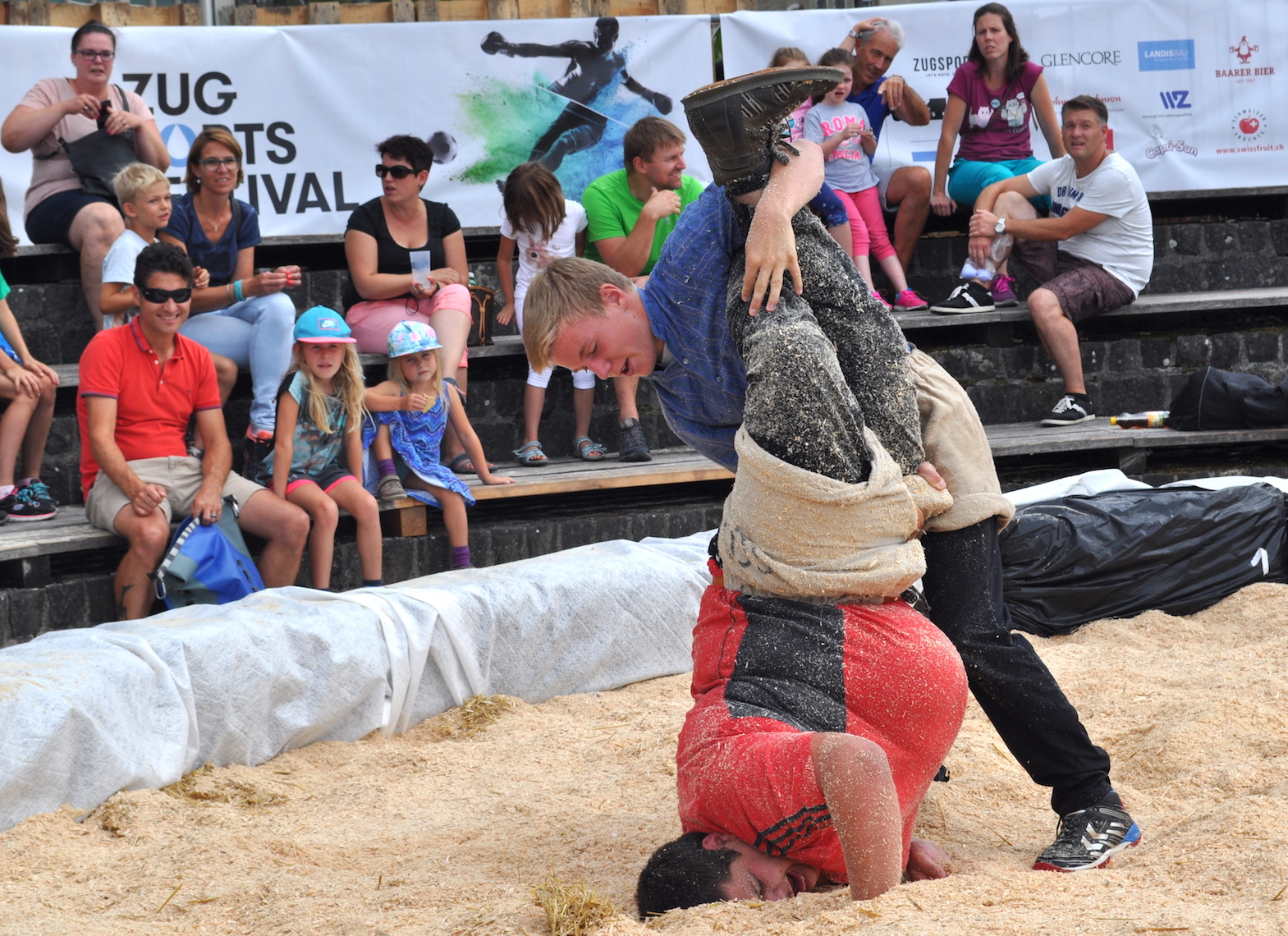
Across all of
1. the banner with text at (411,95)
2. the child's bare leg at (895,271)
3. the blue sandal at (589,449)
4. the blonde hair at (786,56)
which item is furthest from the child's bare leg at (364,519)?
the child's bare leg at (895,271)

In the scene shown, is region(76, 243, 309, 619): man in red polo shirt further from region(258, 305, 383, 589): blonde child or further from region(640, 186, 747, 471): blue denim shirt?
region(640, 186, 747, 471): blue denim shirt

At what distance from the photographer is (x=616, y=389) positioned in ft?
20.3

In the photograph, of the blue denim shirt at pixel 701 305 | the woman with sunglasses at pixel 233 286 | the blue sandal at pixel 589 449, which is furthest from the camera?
the blue sandal at pixel 589 449

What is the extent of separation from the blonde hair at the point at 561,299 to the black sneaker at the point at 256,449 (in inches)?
117

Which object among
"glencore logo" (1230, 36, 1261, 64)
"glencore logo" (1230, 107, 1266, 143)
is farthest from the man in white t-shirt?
"glencore logo" (1230, 36, 1261, 64)

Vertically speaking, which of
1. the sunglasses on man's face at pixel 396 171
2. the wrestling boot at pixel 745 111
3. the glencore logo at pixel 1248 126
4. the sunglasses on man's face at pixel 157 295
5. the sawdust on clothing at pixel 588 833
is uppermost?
the glencore logo at pixel 1248 126

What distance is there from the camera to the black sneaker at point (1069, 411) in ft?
21.7

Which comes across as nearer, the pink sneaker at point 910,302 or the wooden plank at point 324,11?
the pink sneaker at point 910,302

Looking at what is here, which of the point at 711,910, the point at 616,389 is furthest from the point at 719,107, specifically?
the point at 616,389

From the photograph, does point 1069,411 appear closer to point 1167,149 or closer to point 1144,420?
point 1144,420

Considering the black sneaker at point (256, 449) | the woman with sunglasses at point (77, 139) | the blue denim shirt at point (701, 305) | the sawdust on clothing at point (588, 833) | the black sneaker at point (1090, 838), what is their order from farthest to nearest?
the woman with sunglasses at point (77, 139), the black sneaker at point (256, 449), the black sneaker at point (1090, 838), the blue denim shirt at point (701, 305), the sawdust on clothing at point (588, 833)

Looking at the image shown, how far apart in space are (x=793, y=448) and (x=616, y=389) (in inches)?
162

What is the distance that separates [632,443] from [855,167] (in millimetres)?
2236

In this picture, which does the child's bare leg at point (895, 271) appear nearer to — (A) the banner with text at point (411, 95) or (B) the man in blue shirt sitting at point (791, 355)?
(A) the banner with text at point (411, 95)
